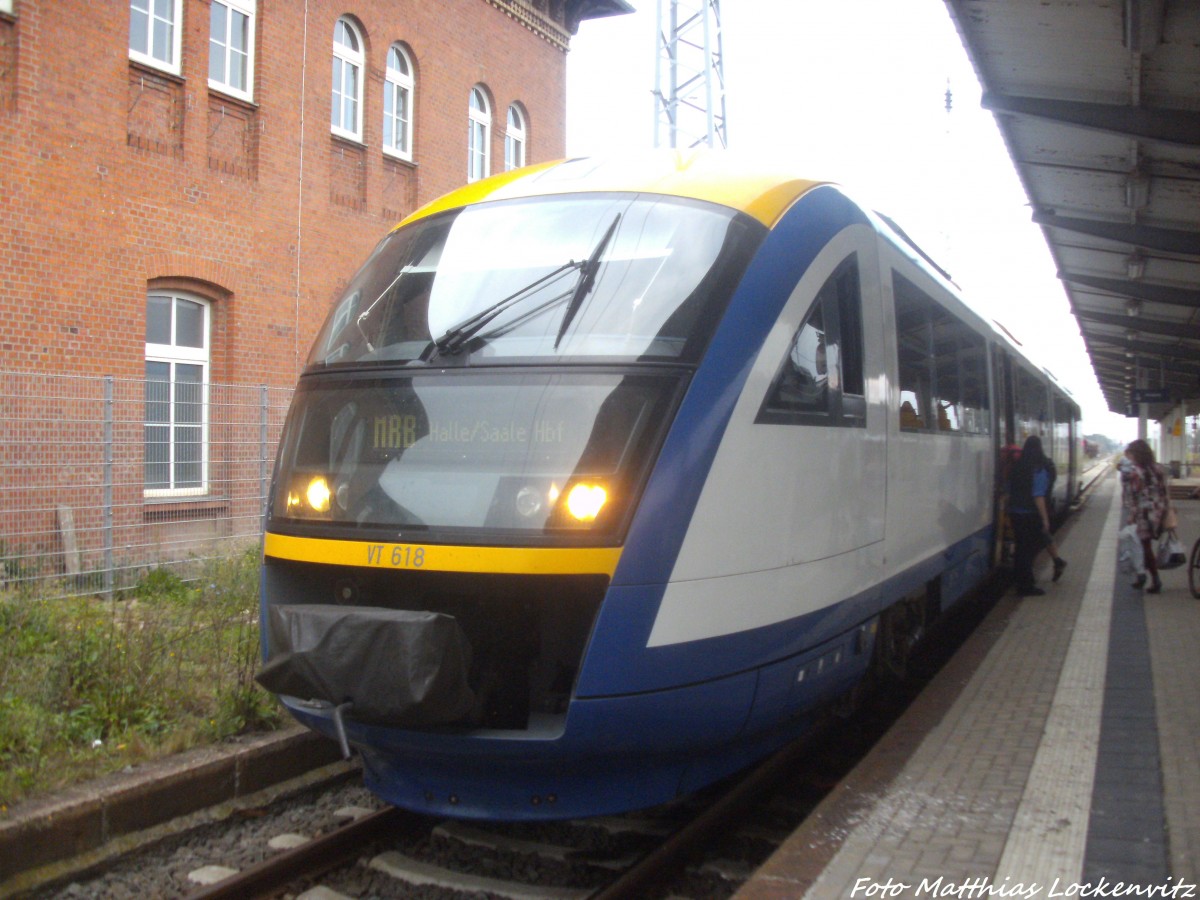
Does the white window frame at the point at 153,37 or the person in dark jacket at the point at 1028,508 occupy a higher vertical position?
the white window frame at the point at 153,37

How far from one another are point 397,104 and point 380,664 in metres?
13.9

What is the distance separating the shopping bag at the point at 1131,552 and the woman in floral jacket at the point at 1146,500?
61mm

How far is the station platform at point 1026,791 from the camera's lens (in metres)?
4.00

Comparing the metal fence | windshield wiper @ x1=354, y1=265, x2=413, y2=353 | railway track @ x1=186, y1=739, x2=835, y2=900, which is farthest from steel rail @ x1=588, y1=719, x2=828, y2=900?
the metal fence

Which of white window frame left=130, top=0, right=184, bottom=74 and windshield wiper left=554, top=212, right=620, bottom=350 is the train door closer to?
windshield wiper left=554, top=212, right=620, bottom=350

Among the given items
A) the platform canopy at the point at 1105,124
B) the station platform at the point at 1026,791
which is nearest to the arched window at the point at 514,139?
the platform canopy at the point at 1105,124

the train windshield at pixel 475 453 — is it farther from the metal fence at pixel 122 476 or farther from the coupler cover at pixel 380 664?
the metal fence at pixel 122 476

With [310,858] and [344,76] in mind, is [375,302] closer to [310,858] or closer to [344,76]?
[310,858]

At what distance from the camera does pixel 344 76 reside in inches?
618

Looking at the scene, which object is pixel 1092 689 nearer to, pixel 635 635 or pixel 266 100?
pixel 635 635

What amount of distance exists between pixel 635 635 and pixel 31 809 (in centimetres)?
251

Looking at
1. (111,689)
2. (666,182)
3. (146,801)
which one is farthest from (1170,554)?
(146,801)

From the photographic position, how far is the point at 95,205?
11.9 metres

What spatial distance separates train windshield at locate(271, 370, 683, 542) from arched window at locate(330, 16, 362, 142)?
37.7 feet
